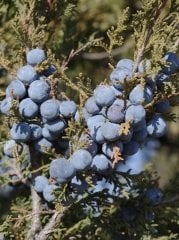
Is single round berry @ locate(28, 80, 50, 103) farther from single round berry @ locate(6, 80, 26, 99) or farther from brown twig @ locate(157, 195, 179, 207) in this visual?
brown twig @ locate(157, 195, 179, 207)

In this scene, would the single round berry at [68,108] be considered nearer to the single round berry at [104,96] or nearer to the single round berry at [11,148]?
the single round berry at [104,96]

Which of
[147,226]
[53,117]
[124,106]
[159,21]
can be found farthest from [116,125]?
[147,226]

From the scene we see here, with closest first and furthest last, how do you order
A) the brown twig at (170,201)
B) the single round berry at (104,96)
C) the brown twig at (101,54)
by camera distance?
the single round berry at (104,96), the brown twig at (170,201), the brown twig at (101,54)

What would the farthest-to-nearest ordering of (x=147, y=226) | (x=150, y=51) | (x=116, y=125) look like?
(x=147, y=226), (x=150, y=51), (x=116, y=125)

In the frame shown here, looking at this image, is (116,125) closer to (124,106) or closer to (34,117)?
(124,106)

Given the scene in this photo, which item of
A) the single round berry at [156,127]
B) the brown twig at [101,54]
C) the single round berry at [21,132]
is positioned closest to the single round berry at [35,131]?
the single round berry at [21,132]

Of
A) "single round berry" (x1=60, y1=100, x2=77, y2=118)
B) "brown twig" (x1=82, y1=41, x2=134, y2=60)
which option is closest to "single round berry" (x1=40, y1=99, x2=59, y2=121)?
"single round berry" (x1=60, y1=100, x2=77, y2=118)

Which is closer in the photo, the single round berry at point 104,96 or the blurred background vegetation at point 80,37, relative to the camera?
the single round berry at point 104,96

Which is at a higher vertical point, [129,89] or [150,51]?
[150,51]
